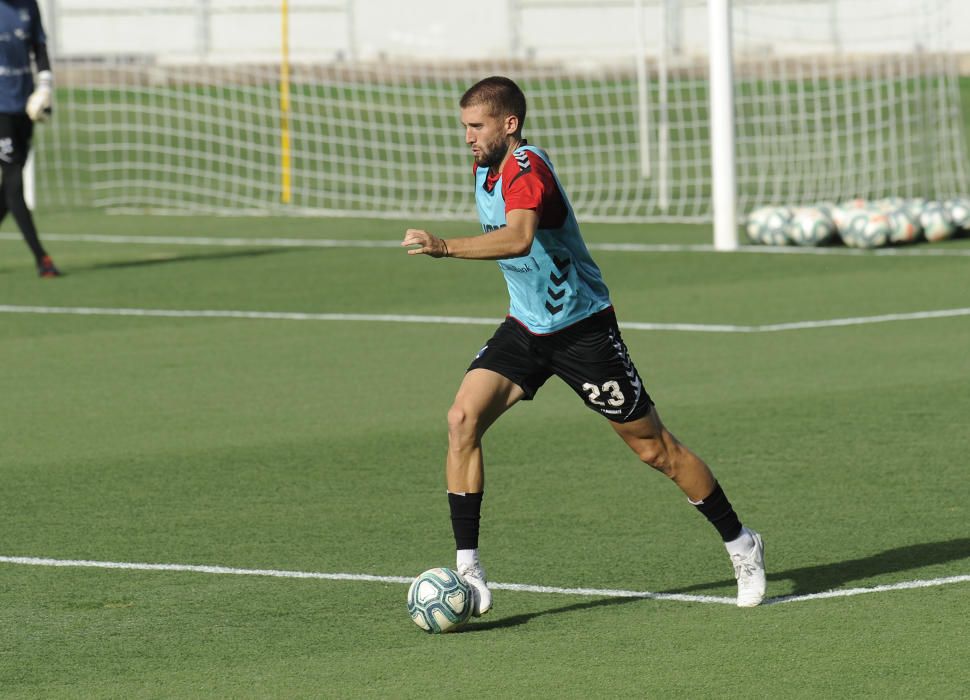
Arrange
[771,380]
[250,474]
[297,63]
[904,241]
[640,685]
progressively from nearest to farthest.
A: 1. [640,685]
2. [250,474]
3. [771,380]
4. [904,241]
5. [297,63]

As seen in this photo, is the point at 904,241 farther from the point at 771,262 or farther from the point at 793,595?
the point at 793,595

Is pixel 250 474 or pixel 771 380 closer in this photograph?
pixel 250 474

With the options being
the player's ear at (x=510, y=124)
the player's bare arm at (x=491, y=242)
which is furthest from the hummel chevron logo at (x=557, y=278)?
the player's ear at (x=510, y=124)

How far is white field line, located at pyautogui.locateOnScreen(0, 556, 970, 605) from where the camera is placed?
634 centimetres

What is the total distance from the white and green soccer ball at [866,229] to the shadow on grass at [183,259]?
515 cm

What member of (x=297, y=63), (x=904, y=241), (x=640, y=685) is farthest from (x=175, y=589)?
(x=297, y=63)

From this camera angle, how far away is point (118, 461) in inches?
346

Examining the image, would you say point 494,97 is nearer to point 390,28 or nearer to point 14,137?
point 14,137

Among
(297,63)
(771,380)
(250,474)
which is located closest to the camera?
(250,474)

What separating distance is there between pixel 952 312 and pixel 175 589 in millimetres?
7873

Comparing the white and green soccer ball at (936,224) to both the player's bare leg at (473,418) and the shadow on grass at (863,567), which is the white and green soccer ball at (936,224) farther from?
the player's bare leg at (473,418)

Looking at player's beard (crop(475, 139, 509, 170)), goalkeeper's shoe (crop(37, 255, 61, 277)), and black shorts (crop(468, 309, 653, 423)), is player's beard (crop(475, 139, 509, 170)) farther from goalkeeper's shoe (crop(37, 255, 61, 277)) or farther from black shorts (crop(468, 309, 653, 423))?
goalkeeper's shoe (crop(37, 255, 61, 277))

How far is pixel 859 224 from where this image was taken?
17.2 m

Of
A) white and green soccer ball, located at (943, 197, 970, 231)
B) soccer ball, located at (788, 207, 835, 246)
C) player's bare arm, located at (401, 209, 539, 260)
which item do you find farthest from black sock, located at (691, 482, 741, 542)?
white and green soccer ball, located at (943, 197, 970, 231)
